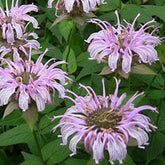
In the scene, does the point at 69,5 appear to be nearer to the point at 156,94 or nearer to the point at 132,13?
the point at 132,13

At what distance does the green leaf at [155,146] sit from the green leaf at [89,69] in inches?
15.3

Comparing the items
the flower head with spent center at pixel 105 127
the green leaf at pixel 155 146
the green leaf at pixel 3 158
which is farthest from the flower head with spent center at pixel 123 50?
the green leaf at pixel 3 158

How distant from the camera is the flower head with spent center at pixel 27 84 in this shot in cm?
130

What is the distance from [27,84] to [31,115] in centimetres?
14

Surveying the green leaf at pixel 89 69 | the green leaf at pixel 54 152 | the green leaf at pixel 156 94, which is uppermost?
the green leaf at pixel 89 69

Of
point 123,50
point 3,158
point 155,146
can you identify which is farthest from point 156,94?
point 3,158

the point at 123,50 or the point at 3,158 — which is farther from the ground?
the point at 123,50

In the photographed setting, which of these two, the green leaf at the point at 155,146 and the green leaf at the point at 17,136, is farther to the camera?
the green leaf at the point at 155,146

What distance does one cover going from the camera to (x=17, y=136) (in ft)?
4.87

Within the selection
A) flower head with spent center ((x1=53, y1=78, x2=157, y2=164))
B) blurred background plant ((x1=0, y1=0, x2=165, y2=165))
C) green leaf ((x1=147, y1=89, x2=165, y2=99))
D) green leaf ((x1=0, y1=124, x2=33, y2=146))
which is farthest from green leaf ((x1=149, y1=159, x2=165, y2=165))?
green leaf ((x1=0, y1=124, x2=33, y2=146))

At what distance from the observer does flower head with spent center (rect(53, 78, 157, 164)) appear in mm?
1137

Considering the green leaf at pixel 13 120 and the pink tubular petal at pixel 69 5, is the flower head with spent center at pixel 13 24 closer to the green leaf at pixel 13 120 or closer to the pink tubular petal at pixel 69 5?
the pink tubular petal at pixel 69 5

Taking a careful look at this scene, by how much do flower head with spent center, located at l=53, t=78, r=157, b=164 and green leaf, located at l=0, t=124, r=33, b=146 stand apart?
26cm

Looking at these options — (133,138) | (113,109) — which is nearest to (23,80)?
(113,109)
